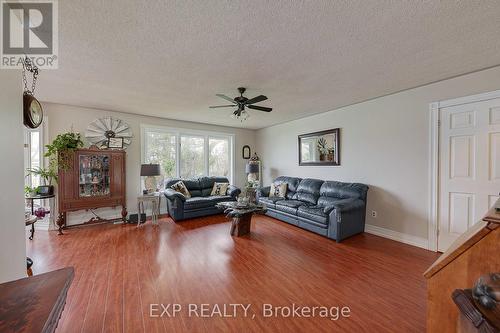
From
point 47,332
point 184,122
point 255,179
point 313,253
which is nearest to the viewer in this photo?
point 47,332

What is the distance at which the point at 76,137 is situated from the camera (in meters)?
4.04

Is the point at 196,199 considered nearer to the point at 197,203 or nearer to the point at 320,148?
the point at 197,203

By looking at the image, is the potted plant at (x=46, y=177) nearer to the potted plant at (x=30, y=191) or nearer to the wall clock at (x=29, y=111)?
the potted plant at (x=30, y=191)

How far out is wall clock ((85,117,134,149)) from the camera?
14.1ft

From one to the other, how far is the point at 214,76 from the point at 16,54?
6.20 feet

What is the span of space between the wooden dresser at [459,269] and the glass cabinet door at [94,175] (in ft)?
16.5

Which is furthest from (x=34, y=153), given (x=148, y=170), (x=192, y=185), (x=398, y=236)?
(x=398, y=236)

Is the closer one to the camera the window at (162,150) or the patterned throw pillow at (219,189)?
the window at (162,150)

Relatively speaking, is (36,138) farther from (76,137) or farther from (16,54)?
(16,54)

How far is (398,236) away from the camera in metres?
3.35

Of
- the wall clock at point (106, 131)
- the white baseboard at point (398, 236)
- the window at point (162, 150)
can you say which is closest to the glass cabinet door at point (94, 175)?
the wall clock at point (106, 131)

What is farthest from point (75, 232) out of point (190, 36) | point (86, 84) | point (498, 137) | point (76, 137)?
point (498, 137)

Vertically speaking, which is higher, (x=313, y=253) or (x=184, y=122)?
(x=184, y=122)

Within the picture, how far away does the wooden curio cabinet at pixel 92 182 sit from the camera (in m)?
3.76
